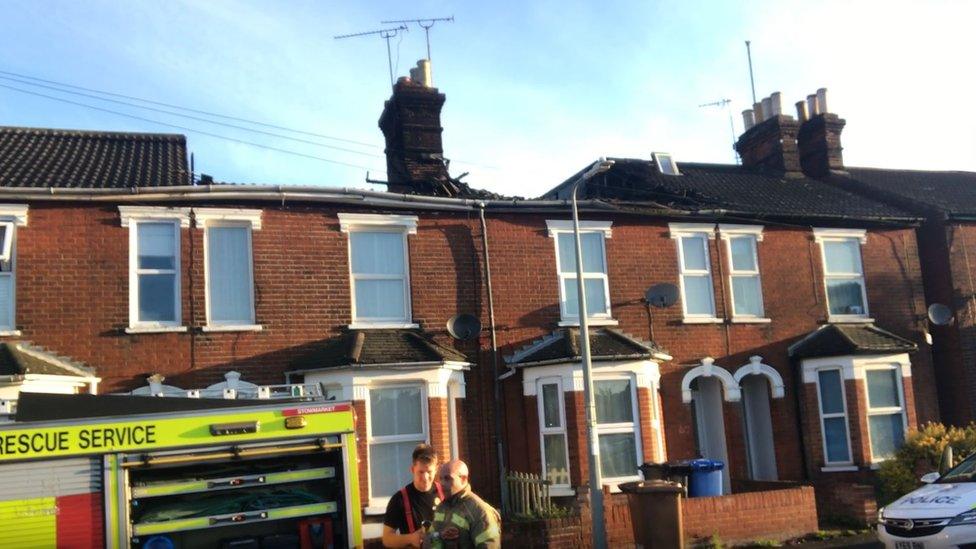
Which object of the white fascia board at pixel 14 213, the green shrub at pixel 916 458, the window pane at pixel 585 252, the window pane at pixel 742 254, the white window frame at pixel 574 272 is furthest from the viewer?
the window pane at pixel 742 254

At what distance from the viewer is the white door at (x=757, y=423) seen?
18.5 m

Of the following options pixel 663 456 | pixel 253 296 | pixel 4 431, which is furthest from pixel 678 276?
pixel 4 431

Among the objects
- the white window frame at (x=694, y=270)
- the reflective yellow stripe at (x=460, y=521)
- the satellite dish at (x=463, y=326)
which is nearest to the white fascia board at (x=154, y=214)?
the satellite dish at (x=463, y=326)

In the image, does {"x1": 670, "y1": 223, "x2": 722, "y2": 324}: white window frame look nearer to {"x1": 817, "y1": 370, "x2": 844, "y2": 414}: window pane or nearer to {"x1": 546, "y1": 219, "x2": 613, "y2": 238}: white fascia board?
{"x1": 546, "y1": 219, "x2": 613, "y2": 238}: white fascia board

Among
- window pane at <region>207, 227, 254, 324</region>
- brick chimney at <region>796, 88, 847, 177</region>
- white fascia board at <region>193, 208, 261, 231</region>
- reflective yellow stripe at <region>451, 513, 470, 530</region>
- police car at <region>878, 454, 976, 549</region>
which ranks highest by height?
brick chimney at <region>796, 88, 847, 177</region>

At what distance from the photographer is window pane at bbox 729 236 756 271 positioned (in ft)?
60.5

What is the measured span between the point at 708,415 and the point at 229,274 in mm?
9361

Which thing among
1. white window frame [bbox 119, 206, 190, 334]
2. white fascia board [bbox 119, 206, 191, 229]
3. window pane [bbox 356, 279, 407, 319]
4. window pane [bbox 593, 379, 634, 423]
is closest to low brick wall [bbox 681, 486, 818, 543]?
window pane [bbox 593, 379, 634, 423]

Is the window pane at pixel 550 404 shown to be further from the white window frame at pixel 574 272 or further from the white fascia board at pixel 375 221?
the white fascia board at pixel 375 221

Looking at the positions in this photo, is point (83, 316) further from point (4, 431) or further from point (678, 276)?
point (678, 276)

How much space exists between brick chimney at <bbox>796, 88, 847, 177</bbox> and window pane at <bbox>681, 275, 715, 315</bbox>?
6.85 meters

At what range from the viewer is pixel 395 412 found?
14898 mm

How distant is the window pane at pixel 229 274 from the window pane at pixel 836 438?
35.3ft

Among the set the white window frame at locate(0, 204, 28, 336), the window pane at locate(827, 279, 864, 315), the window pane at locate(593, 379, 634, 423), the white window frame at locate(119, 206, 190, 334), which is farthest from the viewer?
the window pane at locate(827, 279, 864, 315)
